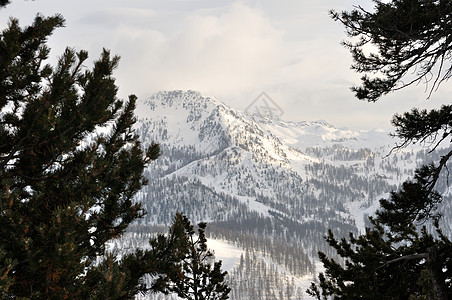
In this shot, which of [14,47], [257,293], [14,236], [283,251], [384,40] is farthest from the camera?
[283,251]

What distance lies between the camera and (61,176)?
568cm

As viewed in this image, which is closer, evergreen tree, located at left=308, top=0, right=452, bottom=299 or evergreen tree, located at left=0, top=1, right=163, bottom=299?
evergreen tree, located at left=0, top=1, right=163, bottom=299

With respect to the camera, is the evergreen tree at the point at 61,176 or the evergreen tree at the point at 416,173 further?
the evergreen tree at the point at 416,173

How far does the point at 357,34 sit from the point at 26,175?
753cm

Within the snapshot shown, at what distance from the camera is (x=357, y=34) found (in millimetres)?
7406

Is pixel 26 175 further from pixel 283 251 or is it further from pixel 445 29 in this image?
pixel 283 251

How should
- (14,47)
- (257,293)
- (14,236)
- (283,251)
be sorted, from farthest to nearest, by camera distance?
(283,251) < (257,293) < (14,47) < (14,236)

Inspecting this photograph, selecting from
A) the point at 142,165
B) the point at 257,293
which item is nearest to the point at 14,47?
the point at 142,165

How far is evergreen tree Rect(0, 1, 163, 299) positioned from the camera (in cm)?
398

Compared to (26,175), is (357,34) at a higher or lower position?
higher

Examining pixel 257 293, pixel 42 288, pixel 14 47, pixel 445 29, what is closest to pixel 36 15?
pixel 14 47

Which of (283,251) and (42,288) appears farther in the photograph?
(283,251)

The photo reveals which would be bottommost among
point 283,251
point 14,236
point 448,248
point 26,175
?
point 14,236

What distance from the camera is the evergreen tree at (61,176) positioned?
13.0 feet
